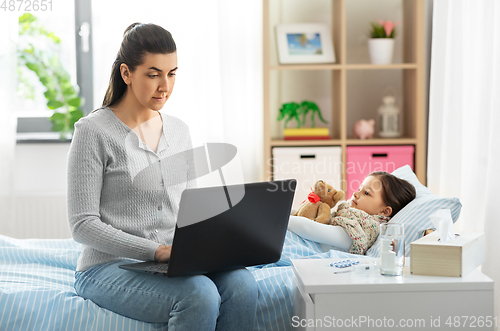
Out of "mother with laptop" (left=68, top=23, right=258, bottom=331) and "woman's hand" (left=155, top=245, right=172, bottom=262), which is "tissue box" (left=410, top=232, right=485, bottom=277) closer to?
"mother with laptop" (left=68, top=23, right=258, bottom=331)

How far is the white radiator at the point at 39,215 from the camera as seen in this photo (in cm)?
287

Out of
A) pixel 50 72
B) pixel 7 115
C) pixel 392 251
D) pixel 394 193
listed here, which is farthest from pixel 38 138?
pixel 392 251

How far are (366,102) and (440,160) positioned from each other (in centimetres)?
64

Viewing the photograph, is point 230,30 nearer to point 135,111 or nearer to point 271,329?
point 135,111

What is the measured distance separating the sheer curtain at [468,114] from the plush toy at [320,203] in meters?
0.57

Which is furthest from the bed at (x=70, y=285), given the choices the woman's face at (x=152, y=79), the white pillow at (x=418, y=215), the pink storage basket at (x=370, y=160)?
the pink storage basket at (x=370, y=160)

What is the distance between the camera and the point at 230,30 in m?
2.89

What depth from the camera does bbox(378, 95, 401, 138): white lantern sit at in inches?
111

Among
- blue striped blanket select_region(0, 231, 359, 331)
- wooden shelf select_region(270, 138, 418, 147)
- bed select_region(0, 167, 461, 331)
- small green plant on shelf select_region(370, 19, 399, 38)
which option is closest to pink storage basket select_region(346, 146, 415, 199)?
wooden shelf select_region(270, 138, 418, 147)

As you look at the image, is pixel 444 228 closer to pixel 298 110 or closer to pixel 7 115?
pixel 298 110

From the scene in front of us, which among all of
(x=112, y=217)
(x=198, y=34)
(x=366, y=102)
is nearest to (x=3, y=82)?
(x=198, y=34)

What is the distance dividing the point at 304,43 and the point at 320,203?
1.26 meters

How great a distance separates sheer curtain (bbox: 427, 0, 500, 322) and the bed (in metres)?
0.30

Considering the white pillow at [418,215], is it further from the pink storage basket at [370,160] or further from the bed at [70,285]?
the pink storage basket at [370,160]
